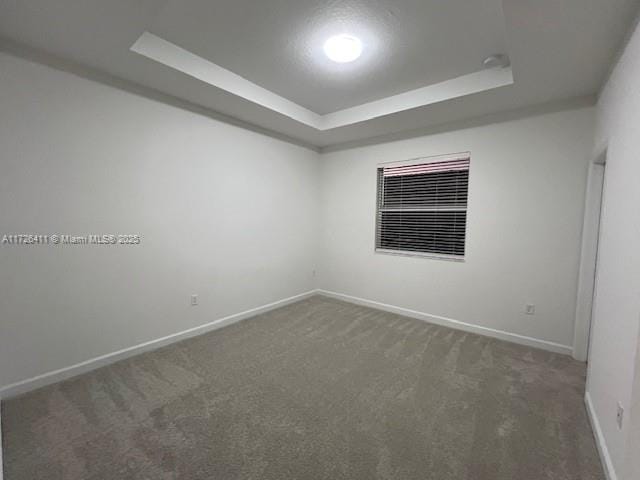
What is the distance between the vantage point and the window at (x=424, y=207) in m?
3.46

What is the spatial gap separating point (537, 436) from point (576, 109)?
2879 millimetres

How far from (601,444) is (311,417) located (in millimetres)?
1689

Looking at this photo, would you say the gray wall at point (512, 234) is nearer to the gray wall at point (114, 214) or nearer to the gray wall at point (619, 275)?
the gray wall at point (619, 275)

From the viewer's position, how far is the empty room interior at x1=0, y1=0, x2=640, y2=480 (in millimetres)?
1584

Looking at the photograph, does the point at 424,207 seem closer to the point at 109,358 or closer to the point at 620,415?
the point at 620,415

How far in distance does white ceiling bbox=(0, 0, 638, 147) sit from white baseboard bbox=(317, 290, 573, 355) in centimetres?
245

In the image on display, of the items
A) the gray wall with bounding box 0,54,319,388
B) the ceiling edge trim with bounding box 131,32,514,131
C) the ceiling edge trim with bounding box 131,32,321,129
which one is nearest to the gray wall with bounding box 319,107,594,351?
the ceiling edge trim with bounding box 131,32,514,131

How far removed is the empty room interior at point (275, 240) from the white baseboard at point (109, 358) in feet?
0.05

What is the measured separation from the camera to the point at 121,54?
2100 millimetres

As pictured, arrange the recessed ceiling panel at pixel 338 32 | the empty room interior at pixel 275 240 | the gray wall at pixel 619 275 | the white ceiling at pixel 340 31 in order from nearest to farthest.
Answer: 1. the gray wall at pixel 619 275
2. the empty room interior at pixel 275 240
3. the white ceiling at pixel 340 31
4. the recessed ceiling panel at pixel 338 32

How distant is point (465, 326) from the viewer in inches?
133

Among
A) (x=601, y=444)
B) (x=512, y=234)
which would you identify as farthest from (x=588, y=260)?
(x=601, y=444)

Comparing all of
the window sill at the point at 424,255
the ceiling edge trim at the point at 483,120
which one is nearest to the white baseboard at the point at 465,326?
the window sill at the point at 424,255

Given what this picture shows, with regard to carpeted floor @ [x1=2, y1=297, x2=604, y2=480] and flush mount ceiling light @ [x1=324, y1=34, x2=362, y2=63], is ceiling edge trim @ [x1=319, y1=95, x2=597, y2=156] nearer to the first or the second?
flush mount ceiling light @ [x1=324, y1=34, x2=362, y2=63]
